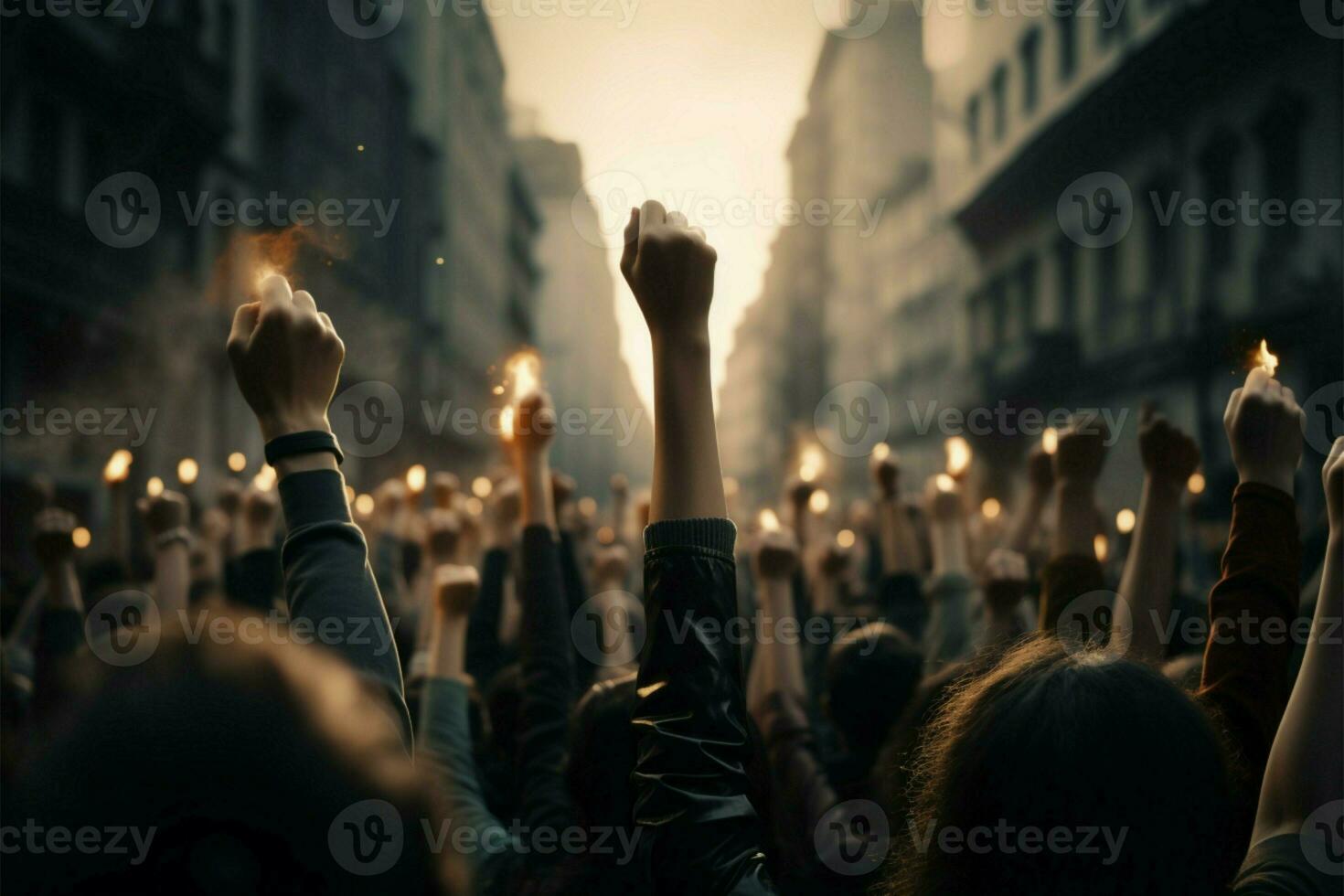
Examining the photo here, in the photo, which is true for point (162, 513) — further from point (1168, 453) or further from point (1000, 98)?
point (1000, 98)

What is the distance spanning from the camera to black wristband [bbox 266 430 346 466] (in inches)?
54.1

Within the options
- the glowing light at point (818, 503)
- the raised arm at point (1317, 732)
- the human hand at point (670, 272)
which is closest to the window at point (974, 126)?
the glowing light at point (818, 503)

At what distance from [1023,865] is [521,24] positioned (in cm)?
338

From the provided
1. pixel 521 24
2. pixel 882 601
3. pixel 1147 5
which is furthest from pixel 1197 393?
pixel 521 24

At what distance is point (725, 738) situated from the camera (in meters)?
1.28

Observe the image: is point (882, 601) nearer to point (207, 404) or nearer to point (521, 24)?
point (521, 24)

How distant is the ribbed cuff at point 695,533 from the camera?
1.29m

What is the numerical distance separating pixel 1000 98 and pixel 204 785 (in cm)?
2706

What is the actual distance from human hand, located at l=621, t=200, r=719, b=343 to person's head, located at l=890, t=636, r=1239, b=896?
58cm

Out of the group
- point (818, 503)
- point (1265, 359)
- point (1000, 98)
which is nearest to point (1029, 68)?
point (1000, 98)

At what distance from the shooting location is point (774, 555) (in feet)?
8.53

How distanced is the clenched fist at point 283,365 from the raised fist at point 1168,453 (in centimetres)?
168

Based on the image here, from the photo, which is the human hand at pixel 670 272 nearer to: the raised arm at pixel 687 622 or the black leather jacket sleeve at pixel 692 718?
the raised arm at pixel 687 622

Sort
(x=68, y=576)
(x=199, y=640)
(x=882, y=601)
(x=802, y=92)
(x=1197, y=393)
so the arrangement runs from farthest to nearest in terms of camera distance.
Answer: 1. (x=1197, y=393)
2. (x=882, y=601)
3. (x=802, y=92)
4. (x=68, y=576)
5. (x=199, y=640)
